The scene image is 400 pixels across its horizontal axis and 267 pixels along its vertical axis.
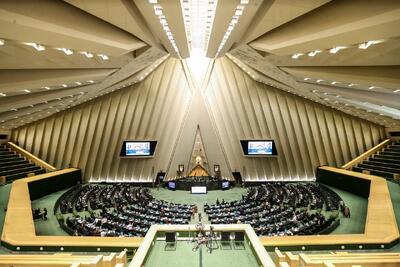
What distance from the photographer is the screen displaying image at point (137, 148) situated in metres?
29.6

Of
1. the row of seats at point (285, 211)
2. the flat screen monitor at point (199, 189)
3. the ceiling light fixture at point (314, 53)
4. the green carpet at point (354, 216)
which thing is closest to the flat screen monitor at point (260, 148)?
the row of seats at point (285, 211)

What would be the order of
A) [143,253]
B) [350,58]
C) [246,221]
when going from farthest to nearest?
[246,221]
[350,58]
[143,253]

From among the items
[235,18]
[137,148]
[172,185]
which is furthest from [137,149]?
[235,18]

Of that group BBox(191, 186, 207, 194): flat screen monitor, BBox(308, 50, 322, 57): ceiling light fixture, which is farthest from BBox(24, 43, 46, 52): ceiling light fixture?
BBox(191, 186, 207, 194): flat screen monitor

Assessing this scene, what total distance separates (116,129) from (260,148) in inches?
564

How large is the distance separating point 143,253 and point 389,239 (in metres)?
12.1

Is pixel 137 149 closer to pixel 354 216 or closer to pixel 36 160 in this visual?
pixel 36 160

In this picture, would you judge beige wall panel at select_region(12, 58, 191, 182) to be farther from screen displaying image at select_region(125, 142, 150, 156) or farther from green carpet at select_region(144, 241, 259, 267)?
green carpet at select_region(144, 241, 259, 267)

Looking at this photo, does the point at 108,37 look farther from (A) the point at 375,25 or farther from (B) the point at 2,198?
(B) the point at 2,198

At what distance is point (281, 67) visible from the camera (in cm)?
1366

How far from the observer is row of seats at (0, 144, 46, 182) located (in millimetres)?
25094

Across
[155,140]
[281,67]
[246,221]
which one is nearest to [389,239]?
[246,221]

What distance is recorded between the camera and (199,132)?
109 feet

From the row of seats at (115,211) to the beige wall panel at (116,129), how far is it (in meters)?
3.15
